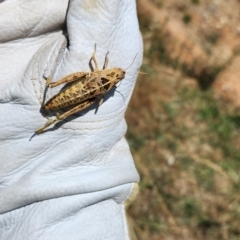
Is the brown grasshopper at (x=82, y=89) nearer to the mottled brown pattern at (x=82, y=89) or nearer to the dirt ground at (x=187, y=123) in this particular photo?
the mottled brown pattern at (x=82, y=89)

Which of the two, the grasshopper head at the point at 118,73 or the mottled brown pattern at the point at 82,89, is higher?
the grasshopper head at the point at 118,73

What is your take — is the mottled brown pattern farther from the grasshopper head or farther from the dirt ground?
the dirt ground

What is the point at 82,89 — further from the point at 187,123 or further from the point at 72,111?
the point at 187,123

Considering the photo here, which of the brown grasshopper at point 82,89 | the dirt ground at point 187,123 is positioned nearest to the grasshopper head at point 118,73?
the brown grasshopper at point 82,89

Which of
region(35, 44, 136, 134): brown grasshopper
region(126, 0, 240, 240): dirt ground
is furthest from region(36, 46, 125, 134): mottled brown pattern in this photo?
region(126, 0, 240, 240): dirt ground

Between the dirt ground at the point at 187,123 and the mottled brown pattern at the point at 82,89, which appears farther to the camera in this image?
the dirt ground at the point at 187,123
